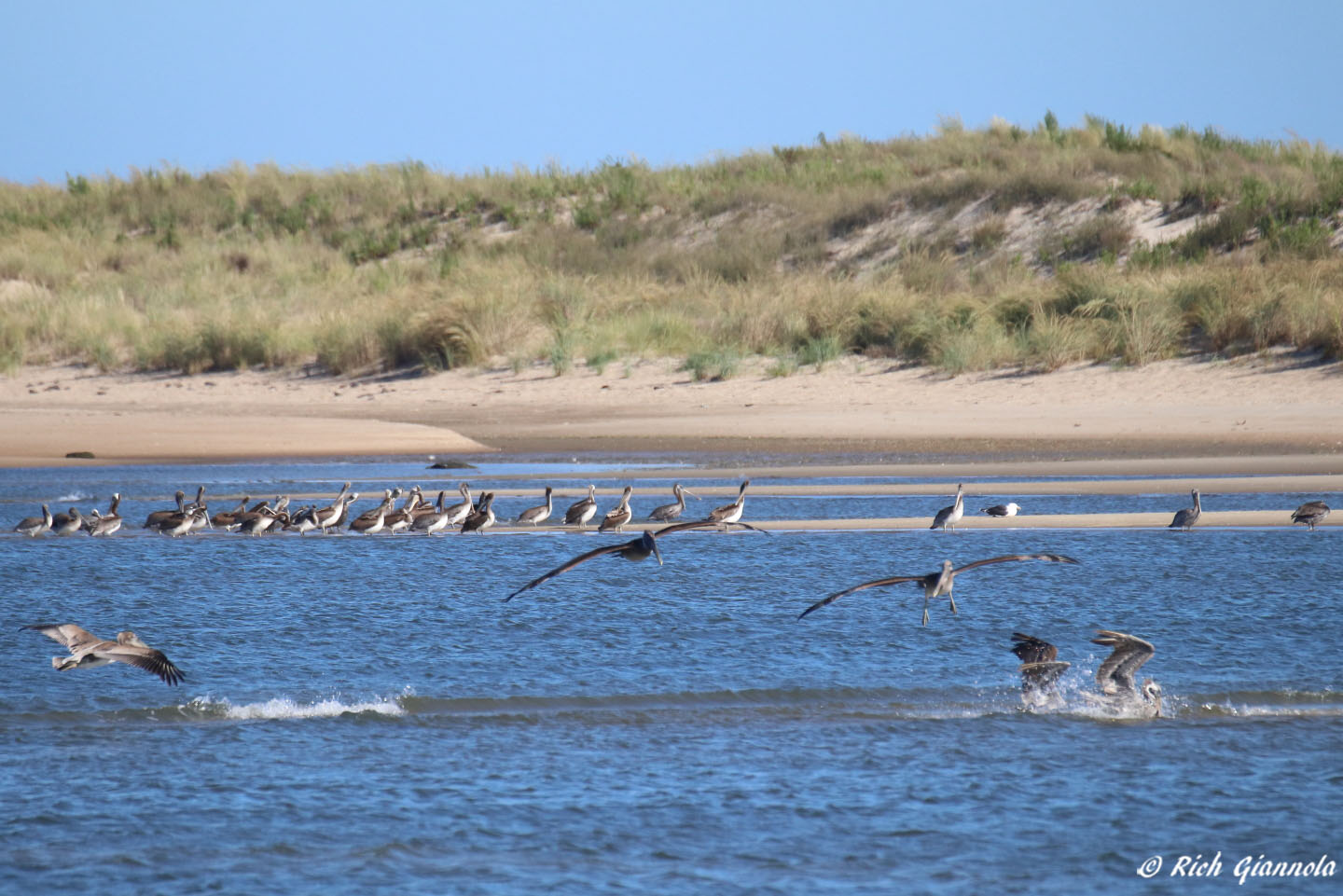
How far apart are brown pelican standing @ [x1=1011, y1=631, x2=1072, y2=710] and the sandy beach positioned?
9278mm

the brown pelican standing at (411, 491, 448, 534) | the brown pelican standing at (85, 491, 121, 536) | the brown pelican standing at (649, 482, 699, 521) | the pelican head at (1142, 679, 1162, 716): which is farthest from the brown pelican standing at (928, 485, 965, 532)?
the brown pelican standing at (85, 491, 121, 536)

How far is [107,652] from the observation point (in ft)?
24.8

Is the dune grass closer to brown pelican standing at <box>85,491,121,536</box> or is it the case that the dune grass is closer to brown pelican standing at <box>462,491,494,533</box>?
brown pelican standing at <box>462,491,494,533</box>

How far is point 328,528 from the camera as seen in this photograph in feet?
47.2

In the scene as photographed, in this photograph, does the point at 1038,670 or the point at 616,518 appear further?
the point at 616,518

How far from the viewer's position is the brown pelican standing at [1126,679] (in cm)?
717

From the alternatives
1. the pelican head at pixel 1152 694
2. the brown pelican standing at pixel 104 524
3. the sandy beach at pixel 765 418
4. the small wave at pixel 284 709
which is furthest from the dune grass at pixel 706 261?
the small wave at pixel 284 709

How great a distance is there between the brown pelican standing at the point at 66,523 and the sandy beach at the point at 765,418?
5.89 m

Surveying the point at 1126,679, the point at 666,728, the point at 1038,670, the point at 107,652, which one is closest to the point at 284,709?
the point at 107,652

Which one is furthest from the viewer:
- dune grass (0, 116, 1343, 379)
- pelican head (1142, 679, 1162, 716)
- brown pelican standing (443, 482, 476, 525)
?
dune grass (0, 116, 1343, 379)

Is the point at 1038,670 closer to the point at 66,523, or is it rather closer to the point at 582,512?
the point at 582,512

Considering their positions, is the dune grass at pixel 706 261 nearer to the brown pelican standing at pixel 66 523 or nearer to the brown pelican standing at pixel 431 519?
the brown pelican standing at pixel 431 519

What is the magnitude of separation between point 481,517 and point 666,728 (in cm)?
626

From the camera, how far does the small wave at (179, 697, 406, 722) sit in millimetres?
8195
